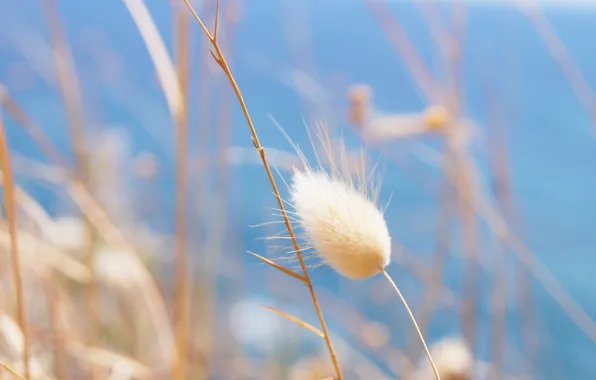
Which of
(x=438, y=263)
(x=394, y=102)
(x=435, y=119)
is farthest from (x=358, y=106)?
(x=394, y=102)

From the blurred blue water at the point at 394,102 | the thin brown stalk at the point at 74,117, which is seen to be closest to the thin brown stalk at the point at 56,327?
the thin brown stalk at the point at 74,117

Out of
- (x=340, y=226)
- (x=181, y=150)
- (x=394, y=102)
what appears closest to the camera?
(x=340, y=226)

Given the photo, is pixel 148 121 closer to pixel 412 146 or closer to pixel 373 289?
pixel 373 289

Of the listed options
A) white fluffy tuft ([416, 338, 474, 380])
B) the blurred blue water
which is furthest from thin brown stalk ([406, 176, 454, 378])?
the blurred blue water

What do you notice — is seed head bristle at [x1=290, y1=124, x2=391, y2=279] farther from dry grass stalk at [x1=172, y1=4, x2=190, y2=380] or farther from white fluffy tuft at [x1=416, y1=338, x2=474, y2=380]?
white fluffy tuft at [x1=416, y1=338, x2=474, y2=380]

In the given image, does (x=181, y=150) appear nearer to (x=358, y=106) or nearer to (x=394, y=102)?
(x=358, y=106)
